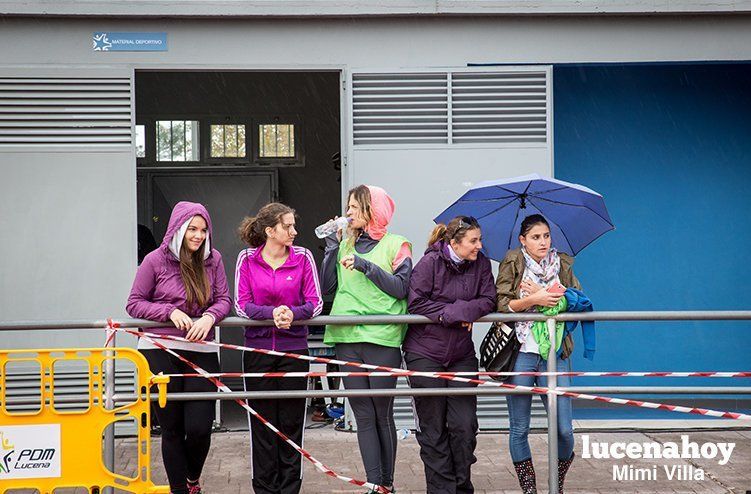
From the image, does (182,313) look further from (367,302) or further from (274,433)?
(367,302)

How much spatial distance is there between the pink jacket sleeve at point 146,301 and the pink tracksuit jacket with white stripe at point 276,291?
43cm

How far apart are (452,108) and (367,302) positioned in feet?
9.20

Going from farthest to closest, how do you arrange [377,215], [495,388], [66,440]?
[377,215]
[495,388]
[66,440]

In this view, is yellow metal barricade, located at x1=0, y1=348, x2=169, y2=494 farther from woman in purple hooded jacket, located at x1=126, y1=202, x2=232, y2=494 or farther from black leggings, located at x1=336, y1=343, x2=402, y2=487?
black leggings, located at x1=336, y1=343, x2=402, y2=487

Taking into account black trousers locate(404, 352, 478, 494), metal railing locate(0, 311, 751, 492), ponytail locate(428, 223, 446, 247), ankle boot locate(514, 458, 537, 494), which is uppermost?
A: ponytail locate(428, 223, 446, 247)

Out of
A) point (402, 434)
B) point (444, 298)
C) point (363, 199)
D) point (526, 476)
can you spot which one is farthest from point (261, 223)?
point (402, 434)

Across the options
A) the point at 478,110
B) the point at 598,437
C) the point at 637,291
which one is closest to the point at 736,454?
the point at 598,437

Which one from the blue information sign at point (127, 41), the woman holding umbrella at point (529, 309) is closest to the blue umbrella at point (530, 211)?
the woman holding umbrella at point (529, 309)

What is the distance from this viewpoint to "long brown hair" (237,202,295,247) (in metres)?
6.41

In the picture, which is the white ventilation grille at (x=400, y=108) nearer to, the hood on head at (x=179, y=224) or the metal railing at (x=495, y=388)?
the hood on head at (x=179, y=224)

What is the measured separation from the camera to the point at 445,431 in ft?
21.1

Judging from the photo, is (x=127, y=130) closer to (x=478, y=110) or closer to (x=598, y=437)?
(x=478, y=110)

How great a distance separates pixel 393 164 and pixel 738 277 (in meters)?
3.74

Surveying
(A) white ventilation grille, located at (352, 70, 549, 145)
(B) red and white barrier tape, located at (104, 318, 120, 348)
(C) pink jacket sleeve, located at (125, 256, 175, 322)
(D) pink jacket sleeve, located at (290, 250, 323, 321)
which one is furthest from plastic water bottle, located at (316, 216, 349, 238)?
(A) white ventilation grille, located at (352, 70, 549, 145)
